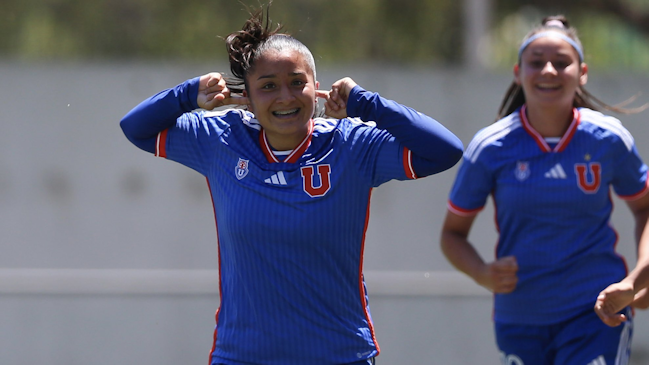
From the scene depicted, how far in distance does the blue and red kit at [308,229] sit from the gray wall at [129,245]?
3.07 metres

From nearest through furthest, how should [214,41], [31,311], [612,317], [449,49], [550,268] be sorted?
[612,317], [550,268], [31,311], [449,49], [214,41]

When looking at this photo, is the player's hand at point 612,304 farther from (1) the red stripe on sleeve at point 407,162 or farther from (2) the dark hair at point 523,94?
(2) the dark hair at point 523,94

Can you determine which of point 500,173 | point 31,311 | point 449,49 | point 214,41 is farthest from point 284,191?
point 214,41

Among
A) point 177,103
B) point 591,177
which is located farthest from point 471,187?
point 177,103

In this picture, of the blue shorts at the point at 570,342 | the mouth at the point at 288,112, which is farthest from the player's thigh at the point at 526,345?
the mouth at the point at 288,112

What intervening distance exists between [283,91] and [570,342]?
1575 mm

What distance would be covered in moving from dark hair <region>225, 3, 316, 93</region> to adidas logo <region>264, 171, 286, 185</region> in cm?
37

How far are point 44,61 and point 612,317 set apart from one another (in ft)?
14.3

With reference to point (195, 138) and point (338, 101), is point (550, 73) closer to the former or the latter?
point (338, 101)

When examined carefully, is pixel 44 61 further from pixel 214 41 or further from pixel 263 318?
pixel 263 318

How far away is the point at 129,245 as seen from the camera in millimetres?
5660

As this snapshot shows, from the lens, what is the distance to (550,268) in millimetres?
3295

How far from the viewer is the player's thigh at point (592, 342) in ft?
10.2

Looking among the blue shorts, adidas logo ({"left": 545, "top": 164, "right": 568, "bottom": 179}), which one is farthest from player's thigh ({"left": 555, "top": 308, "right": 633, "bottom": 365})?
adidas logo ({"left": 545, "top": 164, "right": 568, "bottom": 179})
